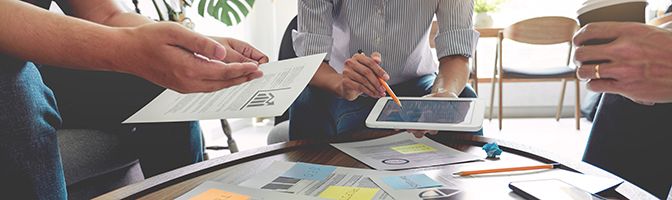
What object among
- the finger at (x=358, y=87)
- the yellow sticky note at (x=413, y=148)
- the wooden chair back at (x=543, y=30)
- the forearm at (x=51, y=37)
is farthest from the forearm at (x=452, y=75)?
the wooden chair back at (x=543, y=30)

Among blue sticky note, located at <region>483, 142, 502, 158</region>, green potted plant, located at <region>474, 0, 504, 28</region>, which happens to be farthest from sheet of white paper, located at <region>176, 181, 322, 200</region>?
green potted plant, located at <region>474, 0, 504, 28</region>

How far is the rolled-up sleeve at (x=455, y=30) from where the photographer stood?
48.5 inches

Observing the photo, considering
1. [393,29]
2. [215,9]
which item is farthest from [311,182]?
[215,9]

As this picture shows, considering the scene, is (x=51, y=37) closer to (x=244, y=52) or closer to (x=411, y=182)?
(x=244, y=52)

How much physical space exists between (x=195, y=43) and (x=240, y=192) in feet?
0.61

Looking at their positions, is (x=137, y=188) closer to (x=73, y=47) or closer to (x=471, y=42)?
(x=73, y=47)

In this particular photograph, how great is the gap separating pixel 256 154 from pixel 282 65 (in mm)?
182

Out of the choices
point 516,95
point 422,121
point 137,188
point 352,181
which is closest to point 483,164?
point 422,121

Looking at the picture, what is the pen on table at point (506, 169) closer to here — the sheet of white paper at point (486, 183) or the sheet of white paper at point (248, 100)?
the sheet of white paper at point (486, 183)

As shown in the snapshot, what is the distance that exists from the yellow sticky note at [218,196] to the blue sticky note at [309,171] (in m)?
0.11

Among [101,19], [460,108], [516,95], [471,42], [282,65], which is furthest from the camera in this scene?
[516,95]

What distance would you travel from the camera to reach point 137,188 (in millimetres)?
626

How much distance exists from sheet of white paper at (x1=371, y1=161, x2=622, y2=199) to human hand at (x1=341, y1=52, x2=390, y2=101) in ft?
1.03

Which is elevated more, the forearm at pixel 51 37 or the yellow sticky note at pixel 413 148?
the forearm at pixel 51 37
